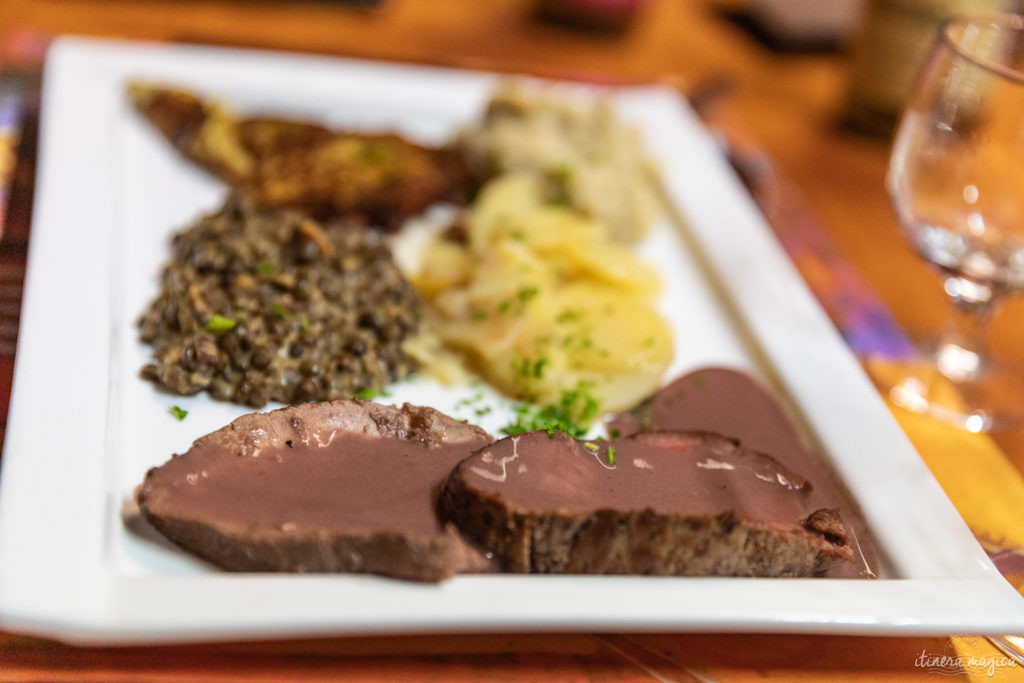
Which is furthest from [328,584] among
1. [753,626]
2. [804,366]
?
[804,366]

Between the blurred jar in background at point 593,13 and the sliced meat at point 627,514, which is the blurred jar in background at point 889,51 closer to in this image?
the blurred jar in background at point 593,13

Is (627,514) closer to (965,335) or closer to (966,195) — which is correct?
(966,195)

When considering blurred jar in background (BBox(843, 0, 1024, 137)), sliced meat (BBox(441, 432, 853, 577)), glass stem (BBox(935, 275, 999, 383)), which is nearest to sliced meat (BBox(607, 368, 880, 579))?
sliced meat (BBox(441, 432, 853, 577))

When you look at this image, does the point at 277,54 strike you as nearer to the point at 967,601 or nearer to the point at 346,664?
the point at 346,664

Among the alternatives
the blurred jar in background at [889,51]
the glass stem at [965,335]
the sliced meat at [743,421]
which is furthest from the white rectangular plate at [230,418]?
the blurred jar in background at [889,51]

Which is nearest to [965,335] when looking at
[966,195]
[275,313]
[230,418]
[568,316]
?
[966,195]

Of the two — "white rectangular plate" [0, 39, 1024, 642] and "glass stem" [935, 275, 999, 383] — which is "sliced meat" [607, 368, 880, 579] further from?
"glass stem" [935, 275, 999, 383]
